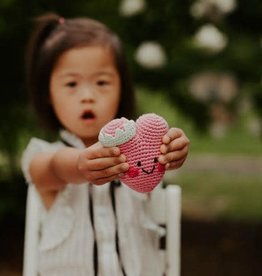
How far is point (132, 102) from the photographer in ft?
5.82

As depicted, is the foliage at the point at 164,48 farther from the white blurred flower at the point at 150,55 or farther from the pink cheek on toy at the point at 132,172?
the pink cheek on toy at the point at 132,172

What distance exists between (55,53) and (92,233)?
0.41 m

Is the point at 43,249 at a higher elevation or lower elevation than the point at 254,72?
lower

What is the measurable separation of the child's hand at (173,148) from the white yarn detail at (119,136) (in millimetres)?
76

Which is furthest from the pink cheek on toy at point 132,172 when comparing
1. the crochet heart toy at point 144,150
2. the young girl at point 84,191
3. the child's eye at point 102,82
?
the child's eye at point 102,82

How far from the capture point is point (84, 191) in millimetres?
1632

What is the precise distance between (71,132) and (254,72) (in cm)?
200

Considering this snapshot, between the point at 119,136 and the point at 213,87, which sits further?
the point at 213,87

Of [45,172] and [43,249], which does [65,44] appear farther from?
[43,249]

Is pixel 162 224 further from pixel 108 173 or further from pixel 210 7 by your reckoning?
pixel 210 7

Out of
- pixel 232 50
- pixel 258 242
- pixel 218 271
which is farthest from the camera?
pixel 258 242

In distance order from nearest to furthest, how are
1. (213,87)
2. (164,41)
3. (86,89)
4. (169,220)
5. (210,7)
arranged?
(86,89)
(169,220)
(210,7)
(164,41)
(213,87)

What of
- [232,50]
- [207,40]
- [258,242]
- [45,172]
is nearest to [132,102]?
[45,172]

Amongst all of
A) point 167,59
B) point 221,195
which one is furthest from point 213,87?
point 221,195
